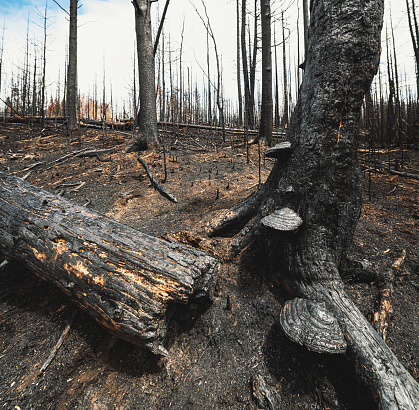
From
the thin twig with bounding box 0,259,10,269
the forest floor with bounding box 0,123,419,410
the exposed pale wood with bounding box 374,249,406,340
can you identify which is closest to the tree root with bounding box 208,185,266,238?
the forest floor with bounding box 0,123,419,410

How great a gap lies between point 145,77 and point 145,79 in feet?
0.16

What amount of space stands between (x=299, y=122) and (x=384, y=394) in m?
1.69

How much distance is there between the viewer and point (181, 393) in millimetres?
1340

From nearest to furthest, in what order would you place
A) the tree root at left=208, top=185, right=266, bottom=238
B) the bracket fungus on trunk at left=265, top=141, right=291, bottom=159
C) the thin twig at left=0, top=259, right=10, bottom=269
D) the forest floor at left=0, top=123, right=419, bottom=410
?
1. the forest floor at left=0, top=123, right=419, bottom=410
2. the bracket fungus on trunk at left=265, top=141, right=291, bottom=159
3. the tree root at left=208, top=185, right=266, bottom=238
4. the thin twig at left=0, top=259, right=10, bottom=269

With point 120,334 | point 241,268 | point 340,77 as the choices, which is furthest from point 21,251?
point 340,77

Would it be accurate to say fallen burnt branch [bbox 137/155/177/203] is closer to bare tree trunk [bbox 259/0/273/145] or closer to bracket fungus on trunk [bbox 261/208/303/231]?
bracket fungus on trunk [bbox 261/208/303/231]

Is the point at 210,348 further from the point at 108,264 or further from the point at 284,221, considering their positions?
the point at 284,221

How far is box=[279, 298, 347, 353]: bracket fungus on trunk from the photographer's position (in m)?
1.15

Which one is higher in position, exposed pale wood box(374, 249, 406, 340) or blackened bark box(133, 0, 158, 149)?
blackened bark box(133, 0, 158, 149)

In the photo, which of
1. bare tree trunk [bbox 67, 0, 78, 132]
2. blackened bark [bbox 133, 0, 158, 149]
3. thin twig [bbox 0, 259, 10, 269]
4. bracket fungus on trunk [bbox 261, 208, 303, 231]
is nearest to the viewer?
bracket fungus on trunk [bbox 261, 208, 303, 231]

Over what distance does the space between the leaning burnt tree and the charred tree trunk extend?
4.60m

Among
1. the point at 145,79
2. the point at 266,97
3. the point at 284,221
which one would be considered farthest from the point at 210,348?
the point at 266,97

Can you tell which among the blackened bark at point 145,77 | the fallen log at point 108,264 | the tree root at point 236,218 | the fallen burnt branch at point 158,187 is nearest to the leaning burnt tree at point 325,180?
the tree root at point 236,218

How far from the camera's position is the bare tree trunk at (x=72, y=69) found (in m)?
8.27
